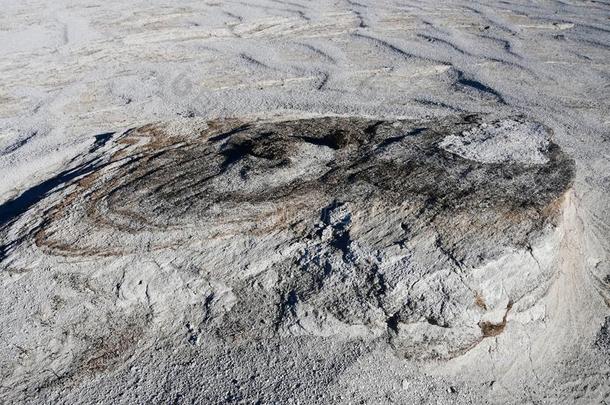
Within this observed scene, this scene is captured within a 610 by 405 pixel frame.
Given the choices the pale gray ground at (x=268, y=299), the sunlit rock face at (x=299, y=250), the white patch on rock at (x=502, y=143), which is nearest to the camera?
the pale gray ground at (x=268, y=299)

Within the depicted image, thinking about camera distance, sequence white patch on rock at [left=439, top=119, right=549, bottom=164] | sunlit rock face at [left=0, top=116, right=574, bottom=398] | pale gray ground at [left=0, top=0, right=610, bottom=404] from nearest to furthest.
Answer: pale gray ground at [left=0, top=0, right=610, bottom=404] < sunlit rock face at [left=0, top=116, right=574, bottom=398] < white patch on rock at [left=439, top=119, right=549, bottom=164]

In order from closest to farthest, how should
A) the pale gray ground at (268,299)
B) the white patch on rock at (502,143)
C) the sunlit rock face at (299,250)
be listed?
1. the pale gray ground at (268,299)
2. the sunlit rock face at (299,250)
3. the white patch on rock at (502,143)

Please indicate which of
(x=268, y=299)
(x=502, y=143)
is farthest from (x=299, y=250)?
(x=502, y=143)

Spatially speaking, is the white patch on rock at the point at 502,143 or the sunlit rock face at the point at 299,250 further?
the white patch on rock at the point at 502,143

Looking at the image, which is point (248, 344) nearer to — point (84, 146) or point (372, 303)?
point (372, 303)

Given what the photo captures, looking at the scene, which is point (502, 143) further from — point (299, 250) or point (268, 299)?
point (268, 299)

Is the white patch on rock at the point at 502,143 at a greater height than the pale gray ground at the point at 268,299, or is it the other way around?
the white patch on rock at the point at 502,143

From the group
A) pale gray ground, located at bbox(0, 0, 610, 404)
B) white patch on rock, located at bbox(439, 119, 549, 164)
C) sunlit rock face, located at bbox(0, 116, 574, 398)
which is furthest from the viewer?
white patch on rock, located at bbox(439, 119, 549, 164)

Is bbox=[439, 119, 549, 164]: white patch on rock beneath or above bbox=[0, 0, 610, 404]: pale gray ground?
above
